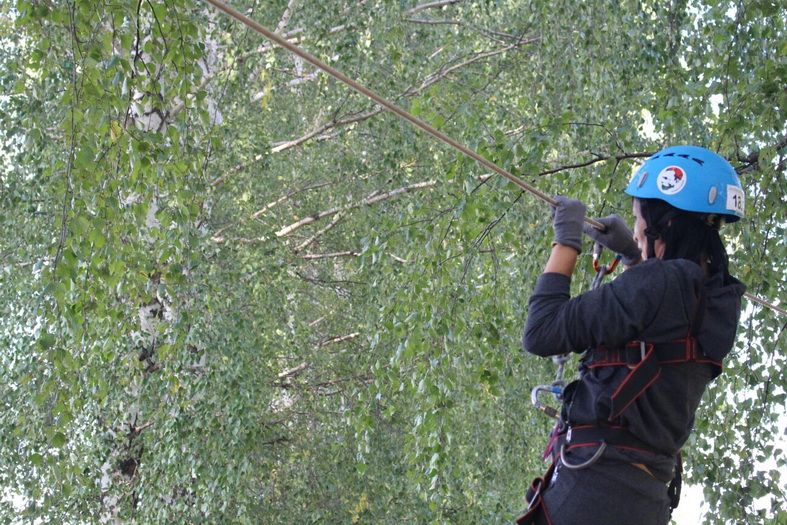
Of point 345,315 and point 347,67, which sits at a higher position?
point 347,67

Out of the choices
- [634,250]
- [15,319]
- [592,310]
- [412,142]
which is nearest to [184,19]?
[634,250]

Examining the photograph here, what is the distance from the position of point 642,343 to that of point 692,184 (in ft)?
1.27

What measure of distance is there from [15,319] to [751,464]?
500 cm

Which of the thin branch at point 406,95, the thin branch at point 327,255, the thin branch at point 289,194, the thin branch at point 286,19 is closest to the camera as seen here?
the thin branch at point 406,95

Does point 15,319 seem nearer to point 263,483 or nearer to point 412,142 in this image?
point 263,483

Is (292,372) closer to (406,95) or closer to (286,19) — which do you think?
(406,95)

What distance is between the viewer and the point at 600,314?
7.48ft

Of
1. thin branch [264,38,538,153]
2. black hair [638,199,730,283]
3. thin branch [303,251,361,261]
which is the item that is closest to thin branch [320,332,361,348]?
thin branch [303,251,361,261]

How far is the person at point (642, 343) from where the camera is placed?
7.51ft

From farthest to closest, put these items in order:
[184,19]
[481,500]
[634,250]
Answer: [481,500]
[184,19]
[634,250]

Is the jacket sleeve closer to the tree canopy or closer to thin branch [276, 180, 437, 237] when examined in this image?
the tree canopy

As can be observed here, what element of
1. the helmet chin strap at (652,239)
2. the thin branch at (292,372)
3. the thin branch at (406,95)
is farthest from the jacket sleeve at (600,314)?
the thin branch at (292,372)

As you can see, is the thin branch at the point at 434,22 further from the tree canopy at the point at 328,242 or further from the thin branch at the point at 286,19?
the thin branch at the point at 286,19

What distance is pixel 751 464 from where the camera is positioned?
4.18m
